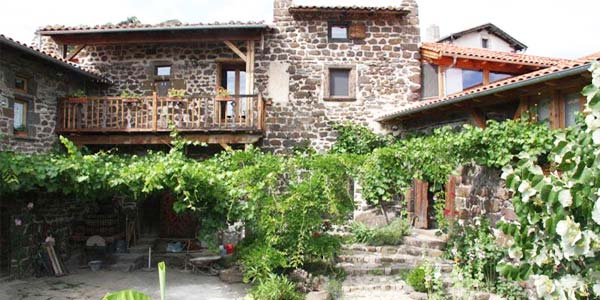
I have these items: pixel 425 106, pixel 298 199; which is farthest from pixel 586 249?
pixel 425 106

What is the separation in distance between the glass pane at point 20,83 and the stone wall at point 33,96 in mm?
92

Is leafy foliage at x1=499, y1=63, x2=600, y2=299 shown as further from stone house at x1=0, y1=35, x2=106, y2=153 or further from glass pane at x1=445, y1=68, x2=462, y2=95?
glass pane at x1=445, y1=68, x2=462, y2=95

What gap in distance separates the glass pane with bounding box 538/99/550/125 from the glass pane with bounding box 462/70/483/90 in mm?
3992

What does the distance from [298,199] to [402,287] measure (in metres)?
2.40

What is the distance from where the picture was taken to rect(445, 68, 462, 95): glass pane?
11125mm

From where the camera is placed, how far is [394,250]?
9258 millimetres

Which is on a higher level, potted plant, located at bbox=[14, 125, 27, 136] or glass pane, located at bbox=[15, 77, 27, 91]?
glass pane, located at bbox=[15, 77, 27, 91]

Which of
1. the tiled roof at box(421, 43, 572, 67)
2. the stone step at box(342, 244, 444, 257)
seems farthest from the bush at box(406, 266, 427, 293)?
the tiled roof at box(421, 43, 572, 67)

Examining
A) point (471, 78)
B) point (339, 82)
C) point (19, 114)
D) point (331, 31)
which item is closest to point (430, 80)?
point (471, 78)

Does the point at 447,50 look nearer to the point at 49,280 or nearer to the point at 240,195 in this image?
the point at 240,195

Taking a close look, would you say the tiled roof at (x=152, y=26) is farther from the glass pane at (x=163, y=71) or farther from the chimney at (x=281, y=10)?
the glass pane at (x=163, y=71)

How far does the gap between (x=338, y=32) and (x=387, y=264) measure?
6465mm

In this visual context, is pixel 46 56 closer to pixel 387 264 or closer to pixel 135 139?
pixel 135 139

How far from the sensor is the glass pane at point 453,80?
11125 mm
